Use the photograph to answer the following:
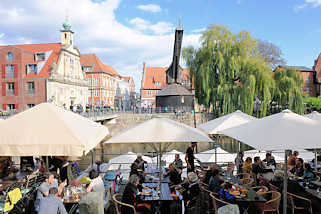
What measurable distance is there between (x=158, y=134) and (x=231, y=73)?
22007 mm

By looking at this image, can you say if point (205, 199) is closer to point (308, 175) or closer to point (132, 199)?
point (132, 199)

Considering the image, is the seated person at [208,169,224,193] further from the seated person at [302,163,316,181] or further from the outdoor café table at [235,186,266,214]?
the seated person at [302,163,316,181]

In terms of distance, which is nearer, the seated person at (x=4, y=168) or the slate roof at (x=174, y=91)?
the seated person at (x=4, y=168)

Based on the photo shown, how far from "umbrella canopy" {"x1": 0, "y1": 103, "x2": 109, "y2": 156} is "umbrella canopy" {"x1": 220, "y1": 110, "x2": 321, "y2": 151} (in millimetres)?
2938

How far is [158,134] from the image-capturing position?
17.8ft

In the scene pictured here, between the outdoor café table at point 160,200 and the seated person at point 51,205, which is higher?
the seated person at point 51,205

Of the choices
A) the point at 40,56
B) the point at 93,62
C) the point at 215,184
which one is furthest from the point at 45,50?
the point at 215,184

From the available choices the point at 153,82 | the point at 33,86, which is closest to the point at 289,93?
the point at 33,86

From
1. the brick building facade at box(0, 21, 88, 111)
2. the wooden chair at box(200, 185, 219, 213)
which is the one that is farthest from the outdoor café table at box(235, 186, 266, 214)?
the brick building facade at box(0, 21, 88, 111)

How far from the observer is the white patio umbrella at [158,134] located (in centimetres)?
526

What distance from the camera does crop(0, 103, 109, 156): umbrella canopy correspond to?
4102 mm

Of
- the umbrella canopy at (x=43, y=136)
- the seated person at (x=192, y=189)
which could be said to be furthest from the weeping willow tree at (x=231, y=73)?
the umbrella canopy at (x=43, y=136)

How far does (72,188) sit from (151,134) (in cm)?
203

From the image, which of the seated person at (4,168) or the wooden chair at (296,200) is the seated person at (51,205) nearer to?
the seated person at (4,168)
